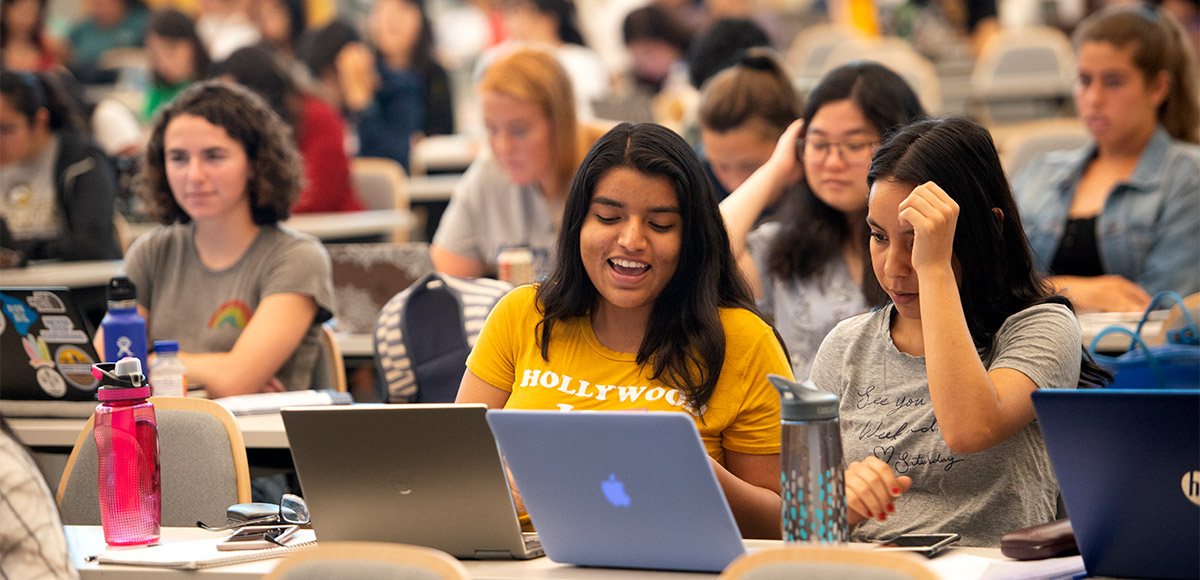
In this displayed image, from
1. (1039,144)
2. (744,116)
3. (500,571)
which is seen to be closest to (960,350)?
(500,571)

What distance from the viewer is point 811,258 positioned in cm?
281

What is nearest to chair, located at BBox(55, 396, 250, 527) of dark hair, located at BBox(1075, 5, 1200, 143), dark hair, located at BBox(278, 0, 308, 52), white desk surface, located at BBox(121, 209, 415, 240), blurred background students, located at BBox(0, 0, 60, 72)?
dark hair, located at BBox(1075, 5, 1200, 143)

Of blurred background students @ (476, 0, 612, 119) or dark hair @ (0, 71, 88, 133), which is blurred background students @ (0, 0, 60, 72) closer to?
blurred background students @ (476, 0, 612, 119)

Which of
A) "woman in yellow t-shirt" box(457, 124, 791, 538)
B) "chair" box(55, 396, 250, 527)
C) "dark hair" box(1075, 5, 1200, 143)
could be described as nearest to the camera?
"woman in yellow t-shirt" box(457, 124, 791, 538)

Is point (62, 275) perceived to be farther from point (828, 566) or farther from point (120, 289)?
point (828, 566)

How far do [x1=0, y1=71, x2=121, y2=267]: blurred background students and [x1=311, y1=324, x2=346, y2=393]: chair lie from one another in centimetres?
181

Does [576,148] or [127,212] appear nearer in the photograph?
[576,148]

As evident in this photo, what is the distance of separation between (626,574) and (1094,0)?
22.2 ft

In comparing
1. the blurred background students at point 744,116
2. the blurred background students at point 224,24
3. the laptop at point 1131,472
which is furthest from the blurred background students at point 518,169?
the blurred background students at point 224,24

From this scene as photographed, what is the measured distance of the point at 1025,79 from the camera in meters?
6.85

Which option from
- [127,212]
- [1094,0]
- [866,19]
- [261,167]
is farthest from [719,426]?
[866,19]

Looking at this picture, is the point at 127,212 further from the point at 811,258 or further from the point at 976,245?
the point at 976,245

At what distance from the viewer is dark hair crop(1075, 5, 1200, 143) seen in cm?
346

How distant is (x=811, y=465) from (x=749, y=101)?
1858 mm
